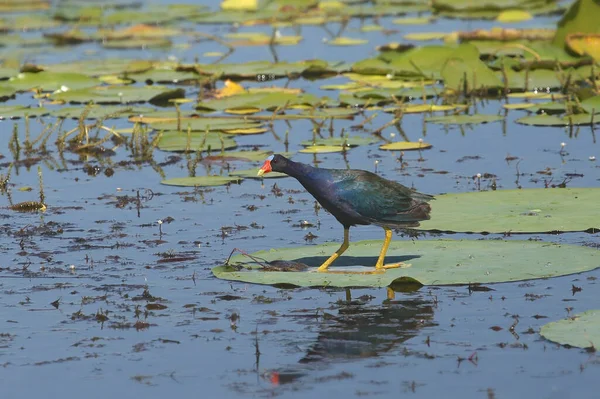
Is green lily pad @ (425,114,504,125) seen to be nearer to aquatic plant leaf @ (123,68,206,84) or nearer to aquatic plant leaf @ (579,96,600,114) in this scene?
aquatic plant leaf @ (579,96,600,114)

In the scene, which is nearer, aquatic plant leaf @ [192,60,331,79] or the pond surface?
the pond surface

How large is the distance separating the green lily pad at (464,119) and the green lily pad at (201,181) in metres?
2.90

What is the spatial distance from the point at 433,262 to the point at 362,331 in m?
1.25

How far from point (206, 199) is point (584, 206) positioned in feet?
9.73

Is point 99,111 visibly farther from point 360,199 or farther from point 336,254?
point 360,199

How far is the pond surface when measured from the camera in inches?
226

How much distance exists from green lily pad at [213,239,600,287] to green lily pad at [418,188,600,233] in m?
0.34

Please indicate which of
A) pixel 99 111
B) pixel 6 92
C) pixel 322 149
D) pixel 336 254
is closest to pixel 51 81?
pixel 6 92

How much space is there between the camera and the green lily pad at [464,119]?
12.5 meters

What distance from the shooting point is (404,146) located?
11.7 m

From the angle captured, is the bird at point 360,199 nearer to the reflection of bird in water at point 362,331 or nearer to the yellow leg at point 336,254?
the yellow leg at point 336,254

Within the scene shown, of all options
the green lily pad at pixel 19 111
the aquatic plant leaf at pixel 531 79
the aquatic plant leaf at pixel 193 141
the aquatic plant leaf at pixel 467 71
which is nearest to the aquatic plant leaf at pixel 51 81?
the green lily pad at pixel 19 111

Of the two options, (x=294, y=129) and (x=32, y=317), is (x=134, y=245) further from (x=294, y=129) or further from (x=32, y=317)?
(x=294, y=129)

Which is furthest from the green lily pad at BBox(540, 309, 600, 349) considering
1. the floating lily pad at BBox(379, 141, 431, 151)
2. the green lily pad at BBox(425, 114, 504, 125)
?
the green lily pad at BBox(425, 114, 504, 125)
